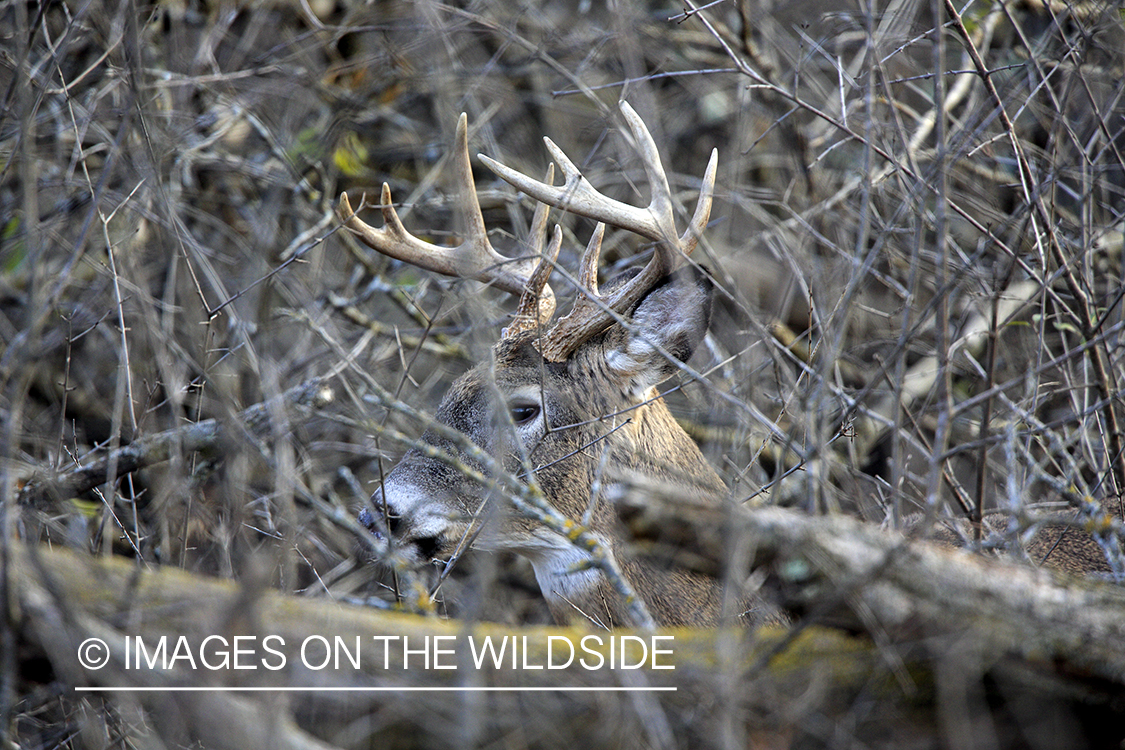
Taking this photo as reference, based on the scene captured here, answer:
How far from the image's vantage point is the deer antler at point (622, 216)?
124 inches

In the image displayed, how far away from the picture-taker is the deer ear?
3.38 metres

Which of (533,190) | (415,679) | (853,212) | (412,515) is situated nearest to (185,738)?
(415,679)

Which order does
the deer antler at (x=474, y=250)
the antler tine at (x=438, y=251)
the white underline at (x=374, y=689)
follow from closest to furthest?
the white underline at (x=374, y=689) → the deer antler at (x=474, y=250) → the antler tine at (x=438, y=251)

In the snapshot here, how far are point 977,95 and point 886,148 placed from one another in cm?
231

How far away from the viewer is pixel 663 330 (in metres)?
3.46

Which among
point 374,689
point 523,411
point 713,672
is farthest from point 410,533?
point 713,672

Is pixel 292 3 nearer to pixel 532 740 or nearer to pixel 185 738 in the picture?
pixel 185 738

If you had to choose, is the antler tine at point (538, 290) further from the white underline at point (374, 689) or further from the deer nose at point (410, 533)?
the white underline at point (374, 689)

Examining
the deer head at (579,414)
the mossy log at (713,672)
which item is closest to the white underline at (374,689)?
the mossy log at (713,672)

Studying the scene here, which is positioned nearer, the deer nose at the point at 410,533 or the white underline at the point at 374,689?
the white underline at the point at 374,689

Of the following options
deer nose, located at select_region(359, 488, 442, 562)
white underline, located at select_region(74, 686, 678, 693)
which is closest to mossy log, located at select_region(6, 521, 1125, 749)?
white underline, located at select_region(74, 686, 678, 693)

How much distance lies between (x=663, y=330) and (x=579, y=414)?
470mm

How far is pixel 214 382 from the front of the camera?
1626 millimetres

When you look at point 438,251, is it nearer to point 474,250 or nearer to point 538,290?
point 474,250
